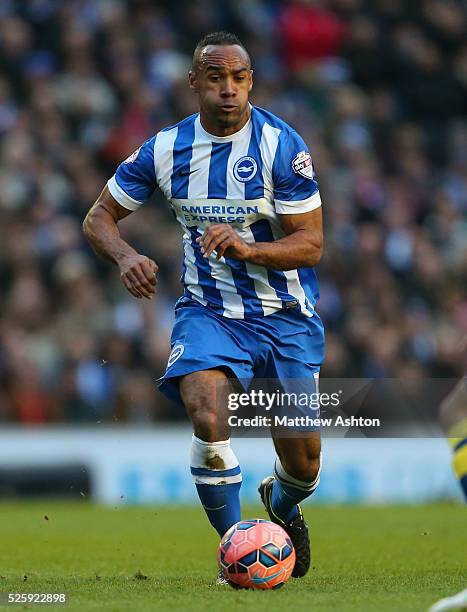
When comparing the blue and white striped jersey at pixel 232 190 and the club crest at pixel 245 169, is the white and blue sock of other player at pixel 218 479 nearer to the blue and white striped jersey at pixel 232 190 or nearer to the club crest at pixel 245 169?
the blue and white striped jersey at pixel 232 190

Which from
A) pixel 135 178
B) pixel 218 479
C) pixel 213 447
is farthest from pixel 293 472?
pixel 135 178

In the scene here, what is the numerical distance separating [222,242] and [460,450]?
148 centimetres

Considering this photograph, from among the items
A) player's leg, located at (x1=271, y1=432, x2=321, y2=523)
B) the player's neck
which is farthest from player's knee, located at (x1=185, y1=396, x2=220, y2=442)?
the player's neck

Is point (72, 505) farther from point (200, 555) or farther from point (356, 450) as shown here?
point (200, 555)

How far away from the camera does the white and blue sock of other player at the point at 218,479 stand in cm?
631

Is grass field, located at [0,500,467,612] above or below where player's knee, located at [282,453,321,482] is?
below

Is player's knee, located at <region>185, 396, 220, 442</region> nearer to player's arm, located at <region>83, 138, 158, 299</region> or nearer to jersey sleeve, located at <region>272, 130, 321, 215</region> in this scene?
player's arm, located at <region>83, 138, 158, 299</region>

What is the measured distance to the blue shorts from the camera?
646 cm

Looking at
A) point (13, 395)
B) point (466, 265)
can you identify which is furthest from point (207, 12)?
point (13, 395)

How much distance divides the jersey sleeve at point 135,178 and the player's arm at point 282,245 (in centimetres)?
68

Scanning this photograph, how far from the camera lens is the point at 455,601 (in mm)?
4695

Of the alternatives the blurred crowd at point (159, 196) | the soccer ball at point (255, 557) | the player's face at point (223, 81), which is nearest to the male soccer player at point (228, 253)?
the player's face at point (223, 81)

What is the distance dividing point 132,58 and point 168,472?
208 inches

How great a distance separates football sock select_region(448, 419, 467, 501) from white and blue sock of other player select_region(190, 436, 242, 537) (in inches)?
48.1
